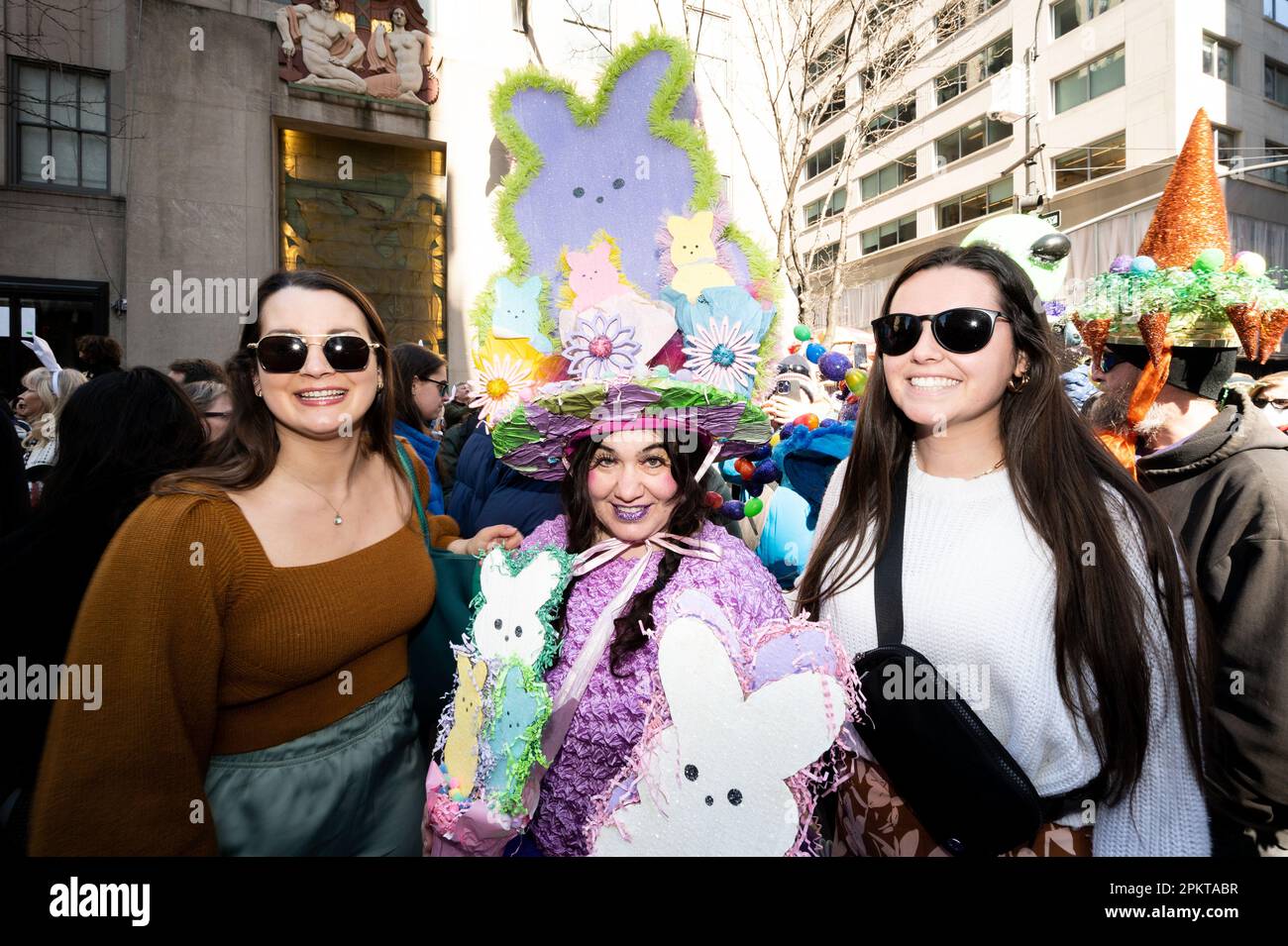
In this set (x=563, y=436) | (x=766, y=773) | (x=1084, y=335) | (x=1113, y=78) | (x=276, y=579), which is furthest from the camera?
(x=1113, y=78)

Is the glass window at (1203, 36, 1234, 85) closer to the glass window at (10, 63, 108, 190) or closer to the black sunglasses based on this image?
the black sunglasses

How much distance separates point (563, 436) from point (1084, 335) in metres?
2.06

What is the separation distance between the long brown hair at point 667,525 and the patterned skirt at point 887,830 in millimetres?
602

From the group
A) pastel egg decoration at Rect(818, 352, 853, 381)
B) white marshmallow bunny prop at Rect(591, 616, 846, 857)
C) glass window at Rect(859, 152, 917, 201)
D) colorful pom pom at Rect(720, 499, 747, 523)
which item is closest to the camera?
white marshmallow bunny prop at Rect(591, 616, 846, 857)

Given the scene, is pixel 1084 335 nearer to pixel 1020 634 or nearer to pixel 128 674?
pixel 1020 634

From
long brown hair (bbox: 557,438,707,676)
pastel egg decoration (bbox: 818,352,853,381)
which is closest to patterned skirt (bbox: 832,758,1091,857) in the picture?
long brown hair (bbox: 557,438,707,676)

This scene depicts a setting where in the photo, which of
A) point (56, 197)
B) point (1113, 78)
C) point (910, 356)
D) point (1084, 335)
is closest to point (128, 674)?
point (910, 356)

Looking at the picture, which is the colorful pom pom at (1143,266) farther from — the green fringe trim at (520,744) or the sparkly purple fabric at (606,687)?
the green fringe trim at (520,744)

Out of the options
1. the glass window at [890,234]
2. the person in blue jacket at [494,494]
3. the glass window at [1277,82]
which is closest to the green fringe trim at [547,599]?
the person in blue jacket at [494,494]

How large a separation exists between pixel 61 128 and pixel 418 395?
830cm

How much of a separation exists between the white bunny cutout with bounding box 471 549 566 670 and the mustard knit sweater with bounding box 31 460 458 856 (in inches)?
10.5

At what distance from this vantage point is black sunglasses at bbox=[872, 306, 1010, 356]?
1.53 m

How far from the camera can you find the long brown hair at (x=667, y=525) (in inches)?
66.6

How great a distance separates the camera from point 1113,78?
55.9ft
